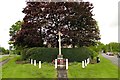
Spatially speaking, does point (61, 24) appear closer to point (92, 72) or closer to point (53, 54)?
point (53, 54)

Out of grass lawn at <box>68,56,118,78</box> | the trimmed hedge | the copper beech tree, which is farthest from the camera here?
the copper beech tree

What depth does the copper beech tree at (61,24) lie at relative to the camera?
35031 millimetres

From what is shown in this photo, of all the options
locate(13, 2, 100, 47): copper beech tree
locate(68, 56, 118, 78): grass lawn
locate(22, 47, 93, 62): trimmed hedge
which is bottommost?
locate(68, 56, 118, 78): grass lawn

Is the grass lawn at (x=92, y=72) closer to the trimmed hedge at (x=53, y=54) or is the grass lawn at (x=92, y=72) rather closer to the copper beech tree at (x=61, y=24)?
the trimmed hedge at (x=53, y=54)

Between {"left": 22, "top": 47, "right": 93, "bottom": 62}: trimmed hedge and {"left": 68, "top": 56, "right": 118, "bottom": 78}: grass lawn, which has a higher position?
{"left": 22, "top": 47, "right": 93, "bottom": 62}: trimmed hedge

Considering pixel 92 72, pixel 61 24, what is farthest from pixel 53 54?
pixel 92 72

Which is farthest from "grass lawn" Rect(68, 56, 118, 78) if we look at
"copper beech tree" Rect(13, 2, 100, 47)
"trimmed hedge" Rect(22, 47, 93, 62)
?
"copper beech tree" Rect(13, 2, 100, 47)

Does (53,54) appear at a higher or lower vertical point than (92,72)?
higher

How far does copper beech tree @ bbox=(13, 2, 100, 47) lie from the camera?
115 ft

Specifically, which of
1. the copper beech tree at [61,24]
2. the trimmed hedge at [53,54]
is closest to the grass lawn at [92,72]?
the trimmed hedge at [53,54]

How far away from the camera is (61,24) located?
36031mm

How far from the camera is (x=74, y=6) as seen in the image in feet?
117

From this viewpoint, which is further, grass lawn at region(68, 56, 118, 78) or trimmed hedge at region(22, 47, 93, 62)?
trimmed hedge at region(22, 47, 93, 62)

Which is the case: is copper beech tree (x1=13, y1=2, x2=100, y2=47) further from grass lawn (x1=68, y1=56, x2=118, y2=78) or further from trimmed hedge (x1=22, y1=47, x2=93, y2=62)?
grass lawn (x1=68, y1=56, x2=118, y2=78)
